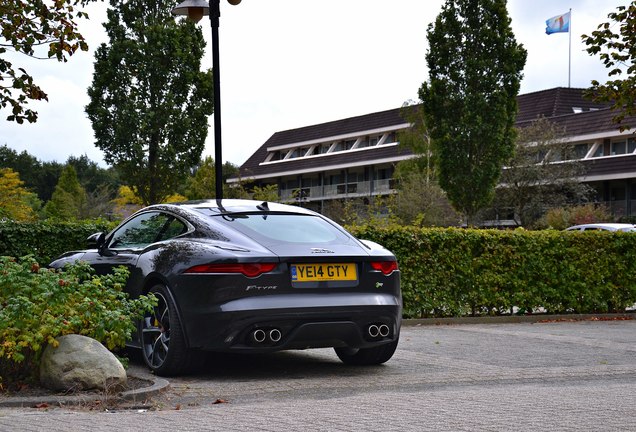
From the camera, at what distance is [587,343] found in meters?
12.3

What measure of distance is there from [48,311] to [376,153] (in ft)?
230

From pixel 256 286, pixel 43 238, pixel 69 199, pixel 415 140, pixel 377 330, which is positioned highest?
pixel 415 140

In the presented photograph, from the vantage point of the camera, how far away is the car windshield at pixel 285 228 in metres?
8.41

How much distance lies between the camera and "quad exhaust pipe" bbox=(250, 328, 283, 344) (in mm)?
7922

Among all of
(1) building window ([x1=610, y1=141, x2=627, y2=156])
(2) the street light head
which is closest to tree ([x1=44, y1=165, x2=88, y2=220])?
(1) building window ([x1=610, y1=141, x2=627, y2=156])

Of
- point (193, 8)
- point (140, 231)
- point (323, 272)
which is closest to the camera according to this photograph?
point (323, 272)

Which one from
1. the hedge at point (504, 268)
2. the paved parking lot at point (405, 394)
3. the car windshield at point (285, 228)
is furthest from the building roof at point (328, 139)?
the car windshield at point (285, 228)

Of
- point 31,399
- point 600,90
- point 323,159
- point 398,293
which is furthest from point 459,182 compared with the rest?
point 323,159

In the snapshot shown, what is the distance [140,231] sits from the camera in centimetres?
948

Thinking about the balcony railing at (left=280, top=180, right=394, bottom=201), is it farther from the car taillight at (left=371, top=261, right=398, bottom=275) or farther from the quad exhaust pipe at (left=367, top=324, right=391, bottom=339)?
the quad exhaust pipe at (left=367, top=324, right=391, bottom=339)

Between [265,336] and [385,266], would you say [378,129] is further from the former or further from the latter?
[265,336]

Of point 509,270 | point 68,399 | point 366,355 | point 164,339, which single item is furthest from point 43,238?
point 509,270

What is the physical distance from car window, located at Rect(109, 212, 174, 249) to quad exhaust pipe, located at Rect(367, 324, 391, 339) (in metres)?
2.19

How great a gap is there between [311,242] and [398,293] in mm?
938
